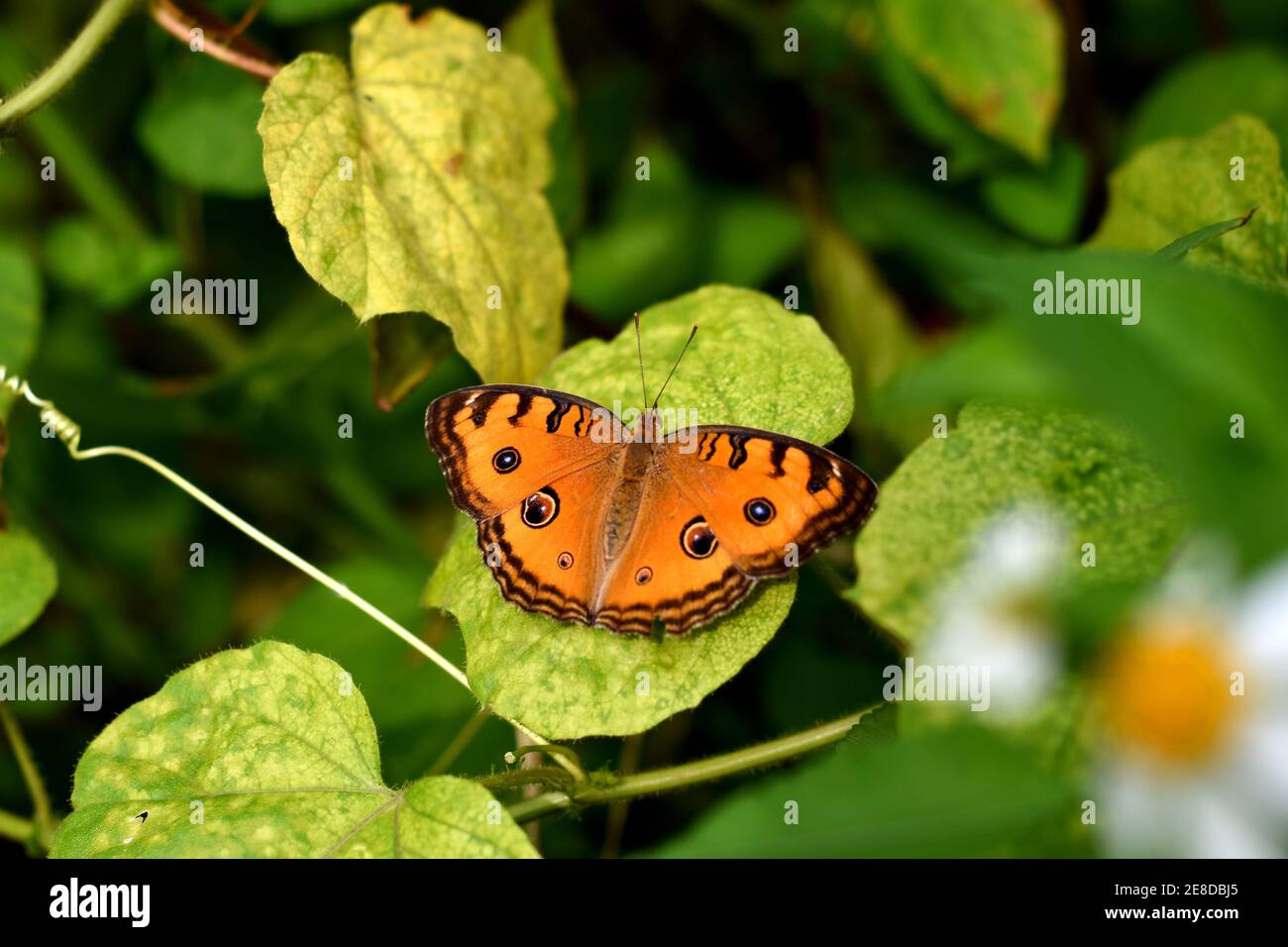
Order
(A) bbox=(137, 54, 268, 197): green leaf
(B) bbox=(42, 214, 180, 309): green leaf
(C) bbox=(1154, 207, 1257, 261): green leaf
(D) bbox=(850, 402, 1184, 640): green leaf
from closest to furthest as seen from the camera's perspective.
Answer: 1. (D) bbox=(850, 402, 1184, 640): green leaf
2. (C) bbox=(1154, 207, 1257, 261): green leaf
3. (A) bbox=(137, 54, 268, 197): green leaf
4. (B) bbox=(42, 214, 180, 309): green leaf

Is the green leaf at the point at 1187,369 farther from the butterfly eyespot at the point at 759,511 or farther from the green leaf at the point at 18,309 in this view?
the green leaf at the point at 18,309

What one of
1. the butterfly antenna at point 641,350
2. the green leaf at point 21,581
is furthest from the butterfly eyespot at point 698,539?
the green leaf at point 21,581

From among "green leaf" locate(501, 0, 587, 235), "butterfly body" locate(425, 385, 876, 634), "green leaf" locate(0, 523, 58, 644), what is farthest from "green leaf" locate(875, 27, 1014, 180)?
"green leaf" locate(0, 523, 58, 644)

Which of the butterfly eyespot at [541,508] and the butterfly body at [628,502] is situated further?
the butterfly eyespot at [541,508]

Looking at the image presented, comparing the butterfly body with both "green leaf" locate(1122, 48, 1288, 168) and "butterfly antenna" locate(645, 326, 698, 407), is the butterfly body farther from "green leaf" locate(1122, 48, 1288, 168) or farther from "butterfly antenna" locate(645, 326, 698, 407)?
"green leaf" locate(1122, 48, 1288, 168)

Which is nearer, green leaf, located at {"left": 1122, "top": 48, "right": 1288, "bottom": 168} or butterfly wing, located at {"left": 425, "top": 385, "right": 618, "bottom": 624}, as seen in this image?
butterfly wing, located at {"left": 425, "top": 385, "right": 618, "bottom": 624}

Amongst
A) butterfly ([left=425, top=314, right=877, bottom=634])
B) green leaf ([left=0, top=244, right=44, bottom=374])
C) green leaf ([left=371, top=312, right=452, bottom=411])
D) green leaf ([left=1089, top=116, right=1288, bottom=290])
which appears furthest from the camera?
green leaf ([left=0, top=244, right=44, bottom=374])

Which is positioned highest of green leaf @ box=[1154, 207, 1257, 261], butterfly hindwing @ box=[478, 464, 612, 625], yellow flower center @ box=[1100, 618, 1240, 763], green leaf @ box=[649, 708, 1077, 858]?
green leaf @ box=[1154, 207, 1257, 261]
